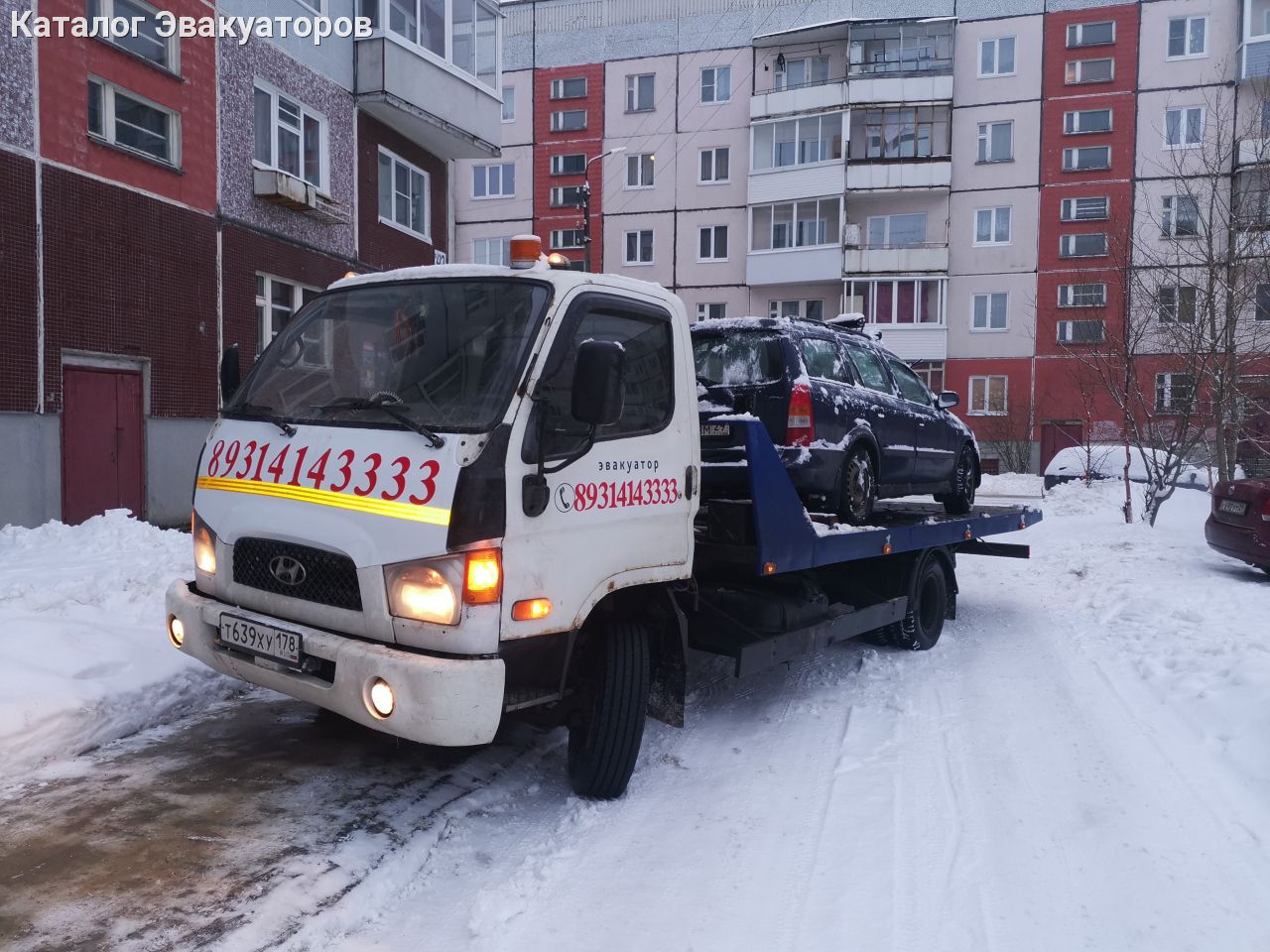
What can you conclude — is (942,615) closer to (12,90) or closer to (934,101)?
(12,90)

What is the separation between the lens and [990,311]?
3622cm

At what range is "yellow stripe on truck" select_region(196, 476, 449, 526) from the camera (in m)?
3.48

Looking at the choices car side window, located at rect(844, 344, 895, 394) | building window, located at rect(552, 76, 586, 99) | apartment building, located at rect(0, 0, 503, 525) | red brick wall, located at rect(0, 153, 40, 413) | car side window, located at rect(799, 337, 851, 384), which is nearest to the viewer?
car side window, located at rect(799, 337, 851, 384)

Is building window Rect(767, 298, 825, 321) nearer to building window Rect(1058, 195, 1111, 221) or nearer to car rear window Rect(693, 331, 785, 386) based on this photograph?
building window Rect(1058, 195, 1111, 221)

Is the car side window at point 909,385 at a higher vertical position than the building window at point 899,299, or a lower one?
lower

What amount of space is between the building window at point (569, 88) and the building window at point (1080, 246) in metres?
20.6

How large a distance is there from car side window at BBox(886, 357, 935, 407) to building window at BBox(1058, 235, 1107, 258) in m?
31.1

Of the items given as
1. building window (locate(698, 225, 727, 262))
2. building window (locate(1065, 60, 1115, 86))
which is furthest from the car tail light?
building window (locate(1065, 60, 1115, 86))

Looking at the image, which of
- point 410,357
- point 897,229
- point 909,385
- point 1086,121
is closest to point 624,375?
point 410,357

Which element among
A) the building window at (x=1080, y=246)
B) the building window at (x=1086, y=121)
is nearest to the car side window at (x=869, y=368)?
the building window at (x=1080, y=246)

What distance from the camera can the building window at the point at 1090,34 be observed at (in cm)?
3484

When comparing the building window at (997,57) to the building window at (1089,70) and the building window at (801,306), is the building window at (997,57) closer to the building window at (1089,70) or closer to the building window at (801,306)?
the building window at (1089,70)

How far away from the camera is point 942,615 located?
7793 mm

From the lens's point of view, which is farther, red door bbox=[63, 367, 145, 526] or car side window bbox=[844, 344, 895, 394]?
red door bbox=[63, 367, 145, 526]
